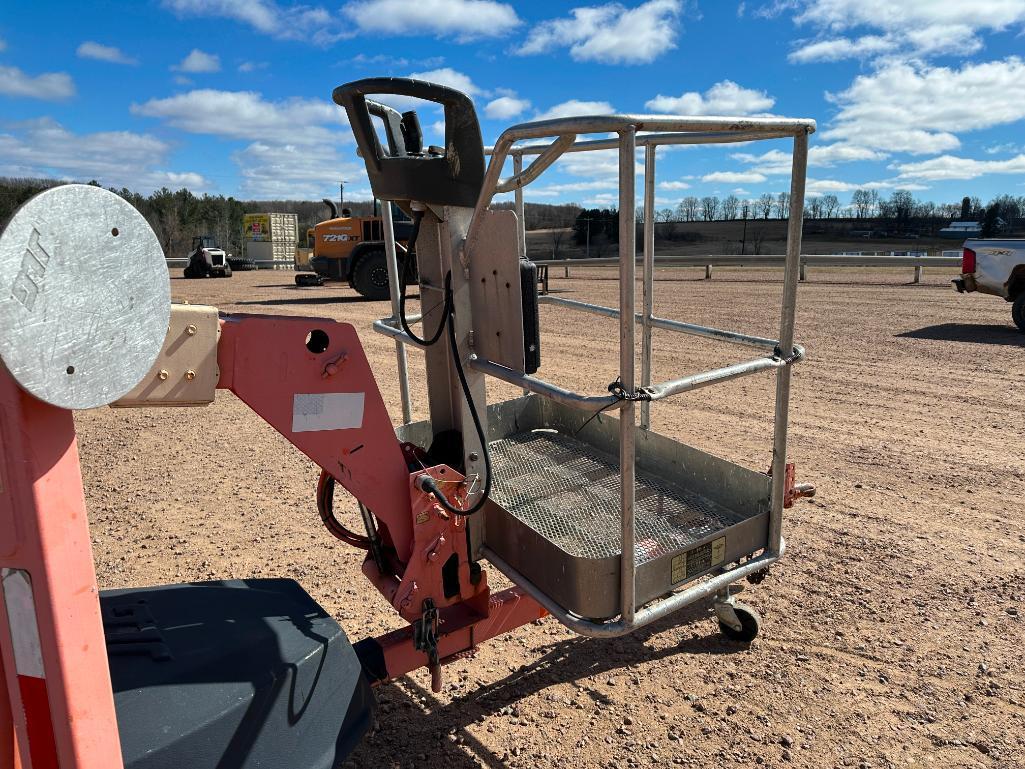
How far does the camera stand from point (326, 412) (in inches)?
86.4

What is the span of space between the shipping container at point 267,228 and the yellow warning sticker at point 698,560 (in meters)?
41.6

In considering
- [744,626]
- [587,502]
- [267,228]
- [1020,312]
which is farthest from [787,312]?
[267,228]

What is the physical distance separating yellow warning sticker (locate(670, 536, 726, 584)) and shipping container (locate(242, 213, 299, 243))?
41.6 m

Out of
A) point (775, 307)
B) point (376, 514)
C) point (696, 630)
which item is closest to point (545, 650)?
point (696, 630)

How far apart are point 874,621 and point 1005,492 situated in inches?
80.6

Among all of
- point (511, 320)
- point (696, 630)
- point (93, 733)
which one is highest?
point (511, 320)

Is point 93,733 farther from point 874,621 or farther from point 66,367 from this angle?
point 874,621

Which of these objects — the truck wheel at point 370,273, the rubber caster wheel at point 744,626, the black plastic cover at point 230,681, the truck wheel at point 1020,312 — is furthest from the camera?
the truck wheel at point 370,273

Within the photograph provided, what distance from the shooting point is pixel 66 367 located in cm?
131

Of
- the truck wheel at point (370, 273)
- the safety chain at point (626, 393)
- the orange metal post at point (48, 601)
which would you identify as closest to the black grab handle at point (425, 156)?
the safety chain at point (626, 393)

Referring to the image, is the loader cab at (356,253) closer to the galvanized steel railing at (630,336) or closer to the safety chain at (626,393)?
the galvanized steel railing at (630,336)

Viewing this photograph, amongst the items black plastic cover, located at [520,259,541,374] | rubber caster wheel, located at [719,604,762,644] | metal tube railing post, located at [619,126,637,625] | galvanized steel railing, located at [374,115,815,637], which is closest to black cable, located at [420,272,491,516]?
galvanized steel railing, located at [374,115,815,637]

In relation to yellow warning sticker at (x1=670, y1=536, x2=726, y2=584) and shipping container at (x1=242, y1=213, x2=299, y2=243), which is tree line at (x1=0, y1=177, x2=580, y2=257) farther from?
yellow warning sticker at (x1=670, y1=536, x2=726, y2=584)

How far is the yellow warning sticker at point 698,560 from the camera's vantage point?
2.47 metres
